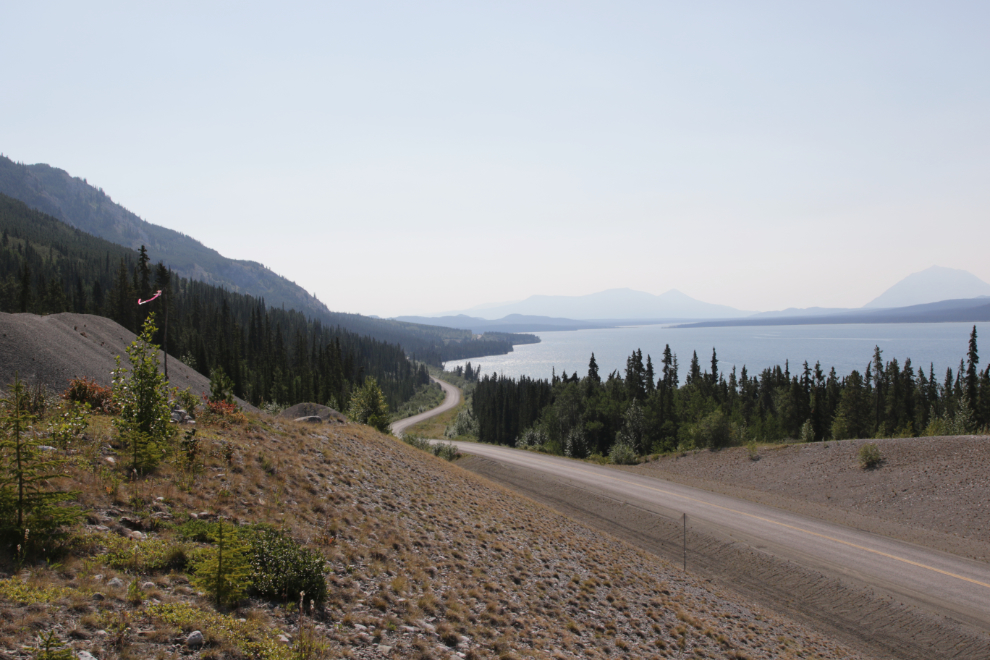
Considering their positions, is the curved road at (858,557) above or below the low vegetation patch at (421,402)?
above

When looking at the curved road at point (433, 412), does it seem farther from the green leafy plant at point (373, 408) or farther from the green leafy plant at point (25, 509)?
the green leafy plant at point (25, 509)

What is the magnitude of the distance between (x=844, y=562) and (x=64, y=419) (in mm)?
28818

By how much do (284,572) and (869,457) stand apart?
116 ft

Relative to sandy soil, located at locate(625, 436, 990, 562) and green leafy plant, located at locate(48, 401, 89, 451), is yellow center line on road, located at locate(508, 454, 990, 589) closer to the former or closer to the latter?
sandy soil, located at locate(625, 436, 990, 562)

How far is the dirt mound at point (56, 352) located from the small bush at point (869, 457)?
1527 inches

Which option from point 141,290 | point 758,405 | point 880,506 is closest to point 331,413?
point 880,506

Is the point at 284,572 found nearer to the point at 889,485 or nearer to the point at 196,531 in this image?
the point at 196,531

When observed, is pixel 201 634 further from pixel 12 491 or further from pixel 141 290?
pixel 141 290

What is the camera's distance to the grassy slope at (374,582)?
636 centimetres

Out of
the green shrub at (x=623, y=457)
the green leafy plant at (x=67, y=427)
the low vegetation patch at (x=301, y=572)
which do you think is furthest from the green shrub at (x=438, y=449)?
the green leafy plant at (x=67, y=427)

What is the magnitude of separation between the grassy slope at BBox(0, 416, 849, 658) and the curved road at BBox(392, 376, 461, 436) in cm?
5363

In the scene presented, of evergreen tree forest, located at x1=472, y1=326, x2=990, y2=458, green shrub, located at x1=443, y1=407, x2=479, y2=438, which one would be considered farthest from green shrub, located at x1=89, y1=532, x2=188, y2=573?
green shrub, located at x1=443, y1=407, x2=479, y2=438

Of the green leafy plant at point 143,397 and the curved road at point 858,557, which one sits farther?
the curved road at point 858,557

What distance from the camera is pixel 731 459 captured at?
123 feet
